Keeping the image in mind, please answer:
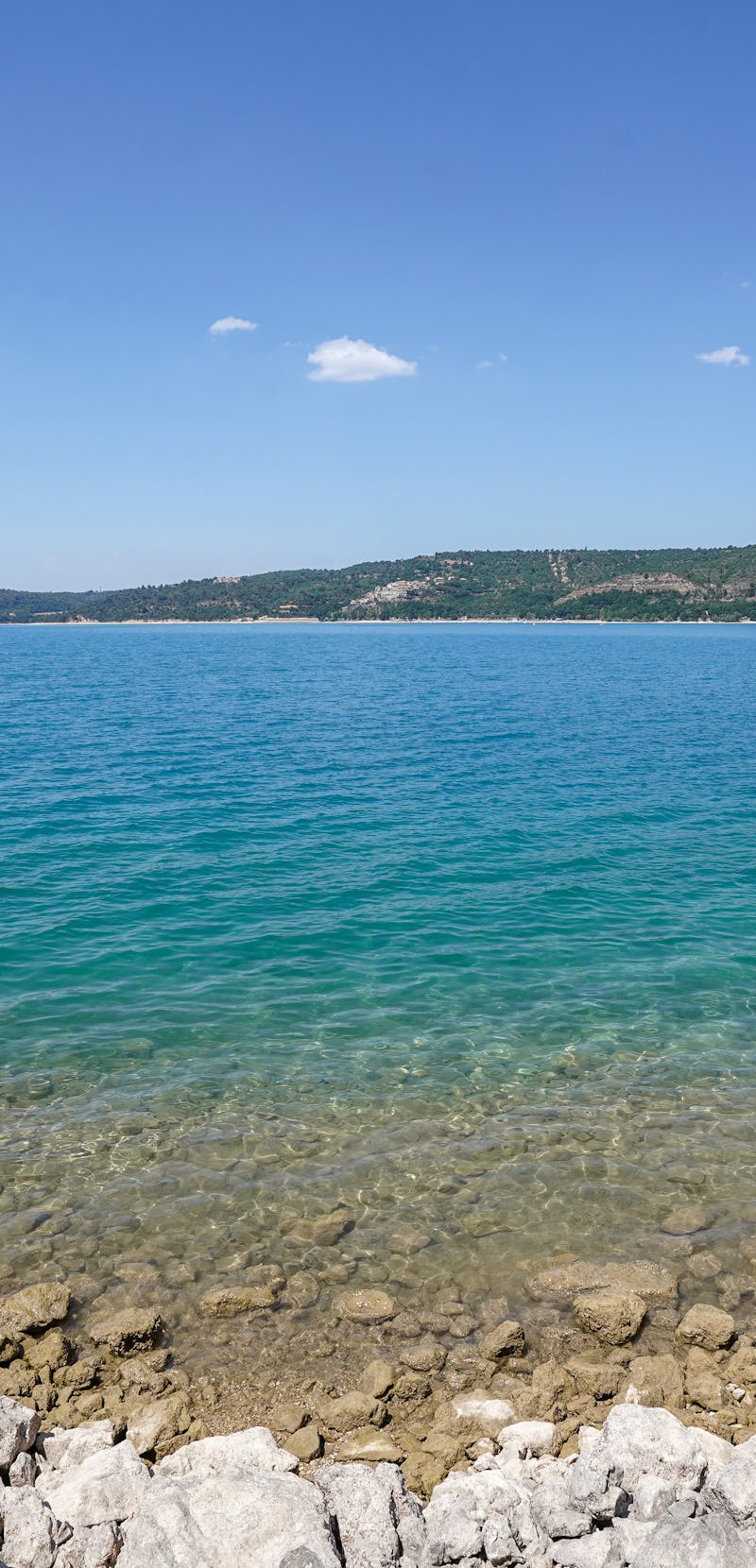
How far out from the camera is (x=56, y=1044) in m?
17.6

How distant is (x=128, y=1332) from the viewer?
10234 mm

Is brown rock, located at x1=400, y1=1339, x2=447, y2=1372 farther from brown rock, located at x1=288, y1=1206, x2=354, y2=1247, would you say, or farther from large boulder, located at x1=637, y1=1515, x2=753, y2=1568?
large boulder, located at x1=637, y1=1515, x2=753, y2=1568

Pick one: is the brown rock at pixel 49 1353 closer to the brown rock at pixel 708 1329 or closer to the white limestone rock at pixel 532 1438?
the white limestone rock at pixel 532 1438

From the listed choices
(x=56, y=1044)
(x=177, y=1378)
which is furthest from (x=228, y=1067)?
(x=177, y=1378)

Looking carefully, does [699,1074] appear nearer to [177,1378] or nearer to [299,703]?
[177,1378]

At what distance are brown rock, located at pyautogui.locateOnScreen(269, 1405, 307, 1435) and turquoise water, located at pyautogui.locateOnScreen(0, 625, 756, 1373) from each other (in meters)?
1.98

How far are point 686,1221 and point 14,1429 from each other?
8942 mm

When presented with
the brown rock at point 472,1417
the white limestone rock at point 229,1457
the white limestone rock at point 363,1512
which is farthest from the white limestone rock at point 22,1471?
the brown rock at point 472,1417

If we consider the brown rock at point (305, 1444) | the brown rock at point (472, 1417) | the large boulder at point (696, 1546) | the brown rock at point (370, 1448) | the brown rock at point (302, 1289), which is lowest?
the brown rock at point (302, 1289)

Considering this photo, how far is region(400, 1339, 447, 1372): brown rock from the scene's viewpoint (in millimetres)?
9898

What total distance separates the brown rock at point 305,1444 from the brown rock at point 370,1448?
0.69ft

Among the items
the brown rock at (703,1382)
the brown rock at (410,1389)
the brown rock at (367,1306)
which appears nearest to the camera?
the brown rock at (703,1382)

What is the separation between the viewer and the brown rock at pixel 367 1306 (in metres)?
10.8

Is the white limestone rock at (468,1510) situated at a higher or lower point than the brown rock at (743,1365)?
higher
